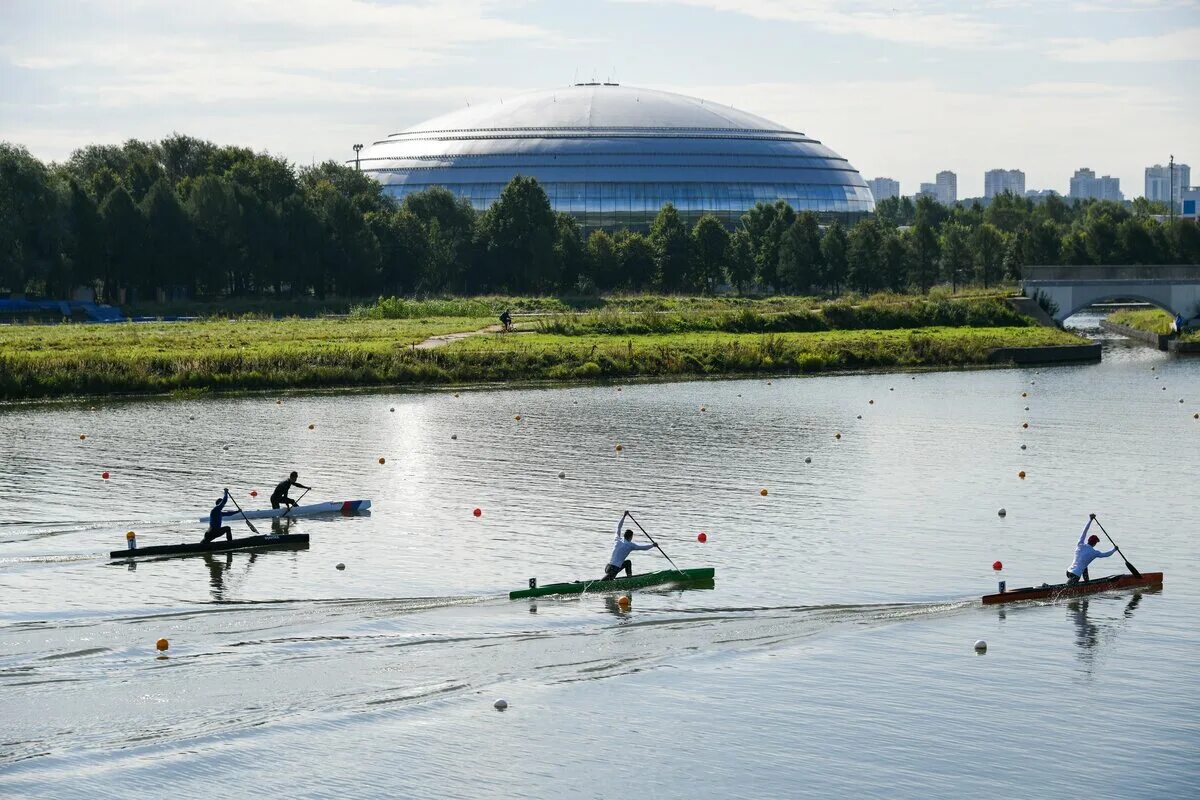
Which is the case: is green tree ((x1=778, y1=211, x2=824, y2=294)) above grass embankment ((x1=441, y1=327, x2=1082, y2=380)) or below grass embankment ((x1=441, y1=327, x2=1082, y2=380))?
above

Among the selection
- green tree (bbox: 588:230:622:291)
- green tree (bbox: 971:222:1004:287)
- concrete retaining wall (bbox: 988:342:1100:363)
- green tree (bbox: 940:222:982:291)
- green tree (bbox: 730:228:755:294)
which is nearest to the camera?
concrete retaining wall (bbox: 988:342:1100:363)

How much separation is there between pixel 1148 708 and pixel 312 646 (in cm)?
1322

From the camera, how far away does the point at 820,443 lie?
50875 millimetres

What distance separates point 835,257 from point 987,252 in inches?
613

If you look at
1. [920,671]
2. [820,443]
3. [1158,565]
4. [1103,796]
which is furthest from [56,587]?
[820,443]

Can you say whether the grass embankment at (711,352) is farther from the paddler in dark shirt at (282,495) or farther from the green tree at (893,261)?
the green tree at (893,261)

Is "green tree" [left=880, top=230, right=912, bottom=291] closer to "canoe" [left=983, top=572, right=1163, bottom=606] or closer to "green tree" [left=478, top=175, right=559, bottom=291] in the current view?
"green tree" [left=478, top=175, right=559, bottom=291]

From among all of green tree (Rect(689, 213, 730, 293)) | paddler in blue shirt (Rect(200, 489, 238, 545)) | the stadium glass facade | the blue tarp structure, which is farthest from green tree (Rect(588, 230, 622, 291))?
paddler in blue shirt (Rect(200, 489, 238, 545))

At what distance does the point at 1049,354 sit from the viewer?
276ft

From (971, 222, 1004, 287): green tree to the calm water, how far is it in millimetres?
87573

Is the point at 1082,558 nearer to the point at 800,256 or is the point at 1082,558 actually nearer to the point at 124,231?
the point at 124,231

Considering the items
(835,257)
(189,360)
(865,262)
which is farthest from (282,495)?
(835,257)

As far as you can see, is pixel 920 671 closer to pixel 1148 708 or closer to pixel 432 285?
pixel 1148 708

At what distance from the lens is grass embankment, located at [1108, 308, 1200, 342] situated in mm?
96625
